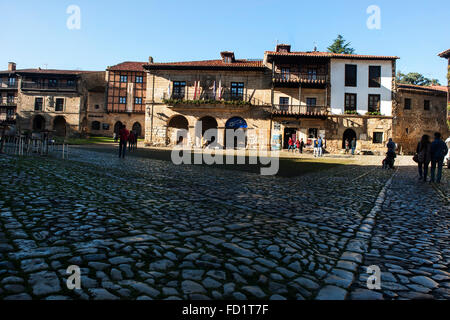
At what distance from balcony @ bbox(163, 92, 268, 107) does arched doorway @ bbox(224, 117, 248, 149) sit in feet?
6.15

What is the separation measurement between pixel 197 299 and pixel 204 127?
29810 millimetres

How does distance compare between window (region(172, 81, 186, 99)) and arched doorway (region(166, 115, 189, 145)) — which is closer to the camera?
window (region(172, 81, 186, 99))

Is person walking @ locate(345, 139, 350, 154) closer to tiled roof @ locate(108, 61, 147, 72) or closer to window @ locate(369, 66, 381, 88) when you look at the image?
window @ locate(369, 66, 381, 88)

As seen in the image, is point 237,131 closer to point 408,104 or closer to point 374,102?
point 374,102

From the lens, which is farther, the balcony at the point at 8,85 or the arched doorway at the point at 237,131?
the balcony at the point at 8,85

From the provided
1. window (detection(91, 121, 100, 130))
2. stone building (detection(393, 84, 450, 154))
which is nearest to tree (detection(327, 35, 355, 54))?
stone building (detection(393, 84, 450, 154))

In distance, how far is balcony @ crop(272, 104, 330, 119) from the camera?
→ 27753 millimetres

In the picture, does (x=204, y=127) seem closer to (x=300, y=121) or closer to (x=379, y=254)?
(x=300, y=121)

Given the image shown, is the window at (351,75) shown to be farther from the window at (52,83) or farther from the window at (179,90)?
the window at (52,83)

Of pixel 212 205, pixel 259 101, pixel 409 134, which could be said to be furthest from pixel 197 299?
pixel 409 134

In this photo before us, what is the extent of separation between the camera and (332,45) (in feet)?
137

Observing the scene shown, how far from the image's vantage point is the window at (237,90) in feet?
96.0

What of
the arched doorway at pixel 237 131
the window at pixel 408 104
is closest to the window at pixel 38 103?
the arched doorway at pixel 237 131

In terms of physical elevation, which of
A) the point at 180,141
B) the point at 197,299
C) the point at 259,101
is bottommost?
the point at 197,299
